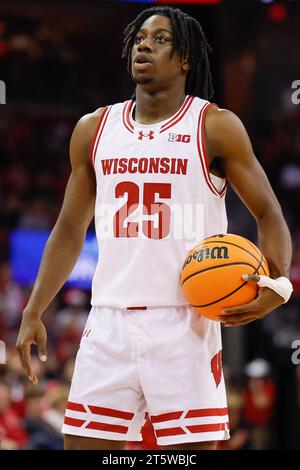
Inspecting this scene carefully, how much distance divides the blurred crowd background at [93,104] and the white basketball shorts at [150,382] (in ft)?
23.3

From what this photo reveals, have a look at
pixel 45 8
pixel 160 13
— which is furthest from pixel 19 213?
pixel 160 13

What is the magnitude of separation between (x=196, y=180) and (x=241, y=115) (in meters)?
12.3

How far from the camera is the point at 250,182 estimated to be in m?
3.89

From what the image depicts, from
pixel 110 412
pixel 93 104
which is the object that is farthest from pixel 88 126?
pixel 93 104

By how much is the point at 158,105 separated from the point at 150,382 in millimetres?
1216

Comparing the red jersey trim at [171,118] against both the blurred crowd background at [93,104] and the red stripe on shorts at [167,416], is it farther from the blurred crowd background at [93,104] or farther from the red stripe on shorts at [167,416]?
the blurred crowd background at [93,104]

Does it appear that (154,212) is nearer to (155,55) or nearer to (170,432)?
(155,55)

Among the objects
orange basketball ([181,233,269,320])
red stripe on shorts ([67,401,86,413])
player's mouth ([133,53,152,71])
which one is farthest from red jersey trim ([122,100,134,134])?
red stripe on shorts ([67,401,86,413])

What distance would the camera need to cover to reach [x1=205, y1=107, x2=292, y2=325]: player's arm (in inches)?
152

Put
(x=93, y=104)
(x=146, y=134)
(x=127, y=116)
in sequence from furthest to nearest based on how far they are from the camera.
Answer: (x=93, y=104) < (x=127, y=116) < (x=146, y=134)

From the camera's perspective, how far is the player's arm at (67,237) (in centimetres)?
408

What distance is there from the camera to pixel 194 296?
369 centimetres

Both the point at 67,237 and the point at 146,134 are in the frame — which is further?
the point at 67,237

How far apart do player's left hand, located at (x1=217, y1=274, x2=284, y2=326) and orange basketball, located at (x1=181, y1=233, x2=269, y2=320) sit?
21 mm
